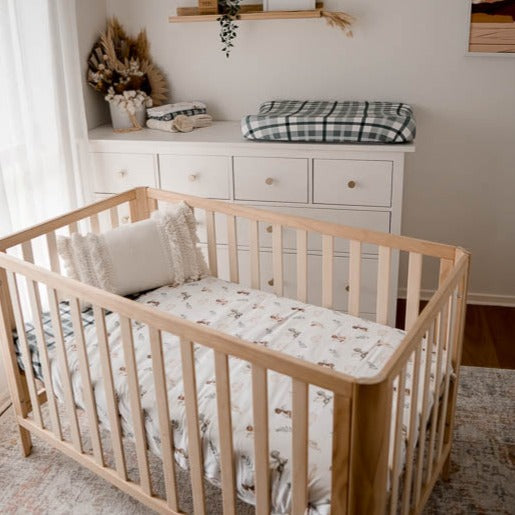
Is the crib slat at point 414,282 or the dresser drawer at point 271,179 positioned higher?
the dresser drawer at point 271,179

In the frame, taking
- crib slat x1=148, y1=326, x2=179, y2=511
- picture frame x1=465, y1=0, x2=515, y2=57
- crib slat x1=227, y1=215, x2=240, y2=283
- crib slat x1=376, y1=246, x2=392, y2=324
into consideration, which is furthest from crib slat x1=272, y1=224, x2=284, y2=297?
picture frame x1=465, y1=0, x2=515, y2=57

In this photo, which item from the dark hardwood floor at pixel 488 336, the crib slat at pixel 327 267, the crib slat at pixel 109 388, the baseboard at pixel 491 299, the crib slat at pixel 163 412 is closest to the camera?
the crib slat at pixel 163 412

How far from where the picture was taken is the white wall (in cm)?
290

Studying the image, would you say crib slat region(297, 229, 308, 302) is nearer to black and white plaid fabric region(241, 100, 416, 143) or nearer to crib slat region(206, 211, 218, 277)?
crib slat region(206, 211, 218, 277)

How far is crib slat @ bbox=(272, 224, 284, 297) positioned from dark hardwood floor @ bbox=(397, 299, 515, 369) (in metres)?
0.93

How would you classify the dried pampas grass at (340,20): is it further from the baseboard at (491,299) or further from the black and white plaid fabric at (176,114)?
the baseboard at (491,299)

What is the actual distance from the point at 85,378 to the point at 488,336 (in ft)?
6.01

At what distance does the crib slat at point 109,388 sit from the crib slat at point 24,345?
14.3 inches

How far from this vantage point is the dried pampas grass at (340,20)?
2.85 metres

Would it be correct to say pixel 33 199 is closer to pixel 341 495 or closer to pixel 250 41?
pixel 250 41

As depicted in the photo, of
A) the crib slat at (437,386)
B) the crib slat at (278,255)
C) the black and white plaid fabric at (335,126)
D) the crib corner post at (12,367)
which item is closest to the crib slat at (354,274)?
the crib slat at (278,255)

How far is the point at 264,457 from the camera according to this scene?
1550 millimetres

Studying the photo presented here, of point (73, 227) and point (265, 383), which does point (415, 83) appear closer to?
point (73, 227)

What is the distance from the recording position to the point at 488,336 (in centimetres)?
300
